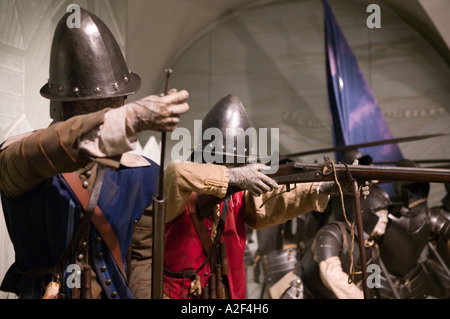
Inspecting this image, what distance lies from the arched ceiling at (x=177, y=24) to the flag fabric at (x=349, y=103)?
59 cm

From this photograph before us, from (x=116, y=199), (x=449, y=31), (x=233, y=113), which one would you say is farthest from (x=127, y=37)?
(x=449, y=31)

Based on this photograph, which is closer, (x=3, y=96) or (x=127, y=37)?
(x=3, y=96)

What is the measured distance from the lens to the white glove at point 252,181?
282 centimetres

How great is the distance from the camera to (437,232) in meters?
5.57

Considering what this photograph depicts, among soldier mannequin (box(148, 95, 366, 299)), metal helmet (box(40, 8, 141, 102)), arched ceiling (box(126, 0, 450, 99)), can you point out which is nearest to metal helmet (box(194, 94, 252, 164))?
soldier mannequin (box(148, 95, 366, 299))

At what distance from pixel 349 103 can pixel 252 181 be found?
3652mm

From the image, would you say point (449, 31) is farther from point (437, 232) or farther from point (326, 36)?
point (437, 232)

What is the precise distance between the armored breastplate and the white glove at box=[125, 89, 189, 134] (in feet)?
11.8

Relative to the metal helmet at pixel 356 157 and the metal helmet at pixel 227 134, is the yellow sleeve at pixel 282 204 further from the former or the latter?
the metal helmet at pixel 356 157

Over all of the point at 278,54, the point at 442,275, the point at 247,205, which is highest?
the point at 278,54

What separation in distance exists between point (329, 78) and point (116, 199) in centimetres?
423

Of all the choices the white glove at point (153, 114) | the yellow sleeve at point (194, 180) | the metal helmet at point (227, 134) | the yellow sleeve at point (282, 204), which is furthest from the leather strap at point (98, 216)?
the metal helmet at point (227, 134)

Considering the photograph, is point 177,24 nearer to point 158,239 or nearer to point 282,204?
point 282,204

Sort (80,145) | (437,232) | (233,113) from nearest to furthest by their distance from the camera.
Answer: (80,145), (233,113), (437,232)
